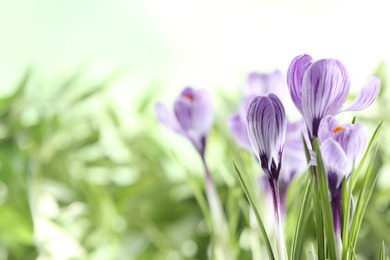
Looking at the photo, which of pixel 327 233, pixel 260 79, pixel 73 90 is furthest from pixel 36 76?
pixel 327 233

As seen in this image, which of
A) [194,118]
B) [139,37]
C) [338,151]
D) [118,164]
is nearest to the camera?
[338,151]

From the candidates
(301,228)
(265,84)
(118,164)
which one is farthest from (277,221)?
(118,164)

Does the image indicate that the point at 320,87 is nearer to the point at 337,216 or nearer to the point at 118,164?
the point at 337,216

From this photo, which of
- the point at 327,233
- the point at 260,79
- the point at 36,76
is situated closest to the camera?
the point at 327,233

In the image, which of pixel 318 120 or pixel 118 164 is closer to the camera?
pixel 318 120

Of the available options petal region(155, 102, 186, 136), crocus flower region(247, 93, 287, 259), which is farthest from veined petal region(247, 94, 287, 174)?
petal region(155, 102, 186, 136)

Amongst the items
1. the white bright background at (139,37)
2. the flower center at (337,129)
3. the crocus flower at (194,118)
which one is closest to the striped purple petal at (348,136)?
the flower center at (337,129)

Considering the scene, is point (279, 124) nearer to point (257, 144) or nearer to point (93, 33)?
point (257, 144)
